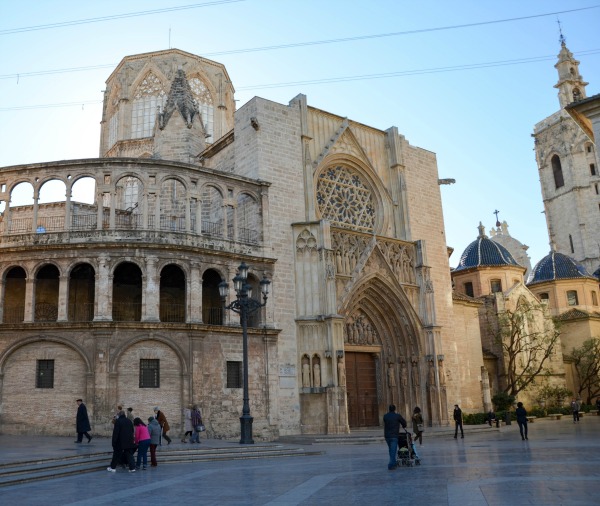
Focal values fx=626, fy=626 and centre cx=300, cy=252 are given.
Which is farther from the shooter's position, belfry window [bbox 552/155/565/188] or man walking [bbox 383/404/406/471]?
belfry window [bbox 552/155/565/188]

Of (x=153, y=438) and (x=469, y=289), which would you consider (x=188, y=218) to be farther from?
(x=469, y=289)

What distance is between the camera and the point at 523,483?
1013cm

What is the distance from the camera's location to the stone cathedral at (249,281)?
22.3 meters

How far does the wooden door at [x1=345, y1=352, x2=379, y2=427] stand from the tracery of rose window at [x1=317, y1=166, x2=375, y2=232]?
21.5ft

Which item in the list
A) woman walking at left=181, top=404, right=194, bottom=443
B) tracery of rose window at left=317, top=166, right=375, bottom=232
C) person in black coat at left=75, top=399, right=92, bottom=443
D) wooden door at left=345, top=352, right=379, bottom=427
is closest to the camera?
person in black coat at left=75, top=399, right=92, bottom=443

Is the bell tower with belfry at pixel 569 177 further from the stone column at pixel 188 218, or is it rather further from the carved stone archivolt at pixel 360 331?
the stone column at pixel 188 218

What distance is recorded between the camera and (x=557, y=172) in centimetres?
6931

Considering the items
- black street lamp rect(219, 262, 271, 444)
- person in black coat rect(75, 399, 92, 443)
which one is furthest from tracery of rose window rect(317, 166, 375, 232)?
person in black coat rect(75, 399, 92, 443)

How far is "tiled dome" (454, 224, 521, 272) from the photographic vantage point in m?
48.2

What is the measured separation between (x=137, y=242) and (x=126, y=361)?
171 inches

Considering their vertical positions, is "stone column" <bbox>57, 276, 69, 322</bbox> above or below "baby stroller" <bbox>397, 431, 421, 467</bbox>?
above

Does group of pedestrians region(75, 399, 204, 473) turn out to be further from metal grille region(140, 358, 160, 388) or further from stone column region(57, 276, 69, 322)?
stone column region(57, 276, 69, 322)

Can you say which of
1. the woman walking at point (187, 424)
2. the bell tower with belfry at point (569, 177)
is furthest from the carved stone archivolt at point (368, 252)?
the bell tower with belfry at point (569, 177)

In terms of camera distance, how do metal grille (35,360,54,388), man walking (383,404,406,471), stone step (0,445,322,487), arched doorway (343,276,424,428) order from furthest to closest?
arched doorway (343,276,424,428), metal grille (35,360,54,388), man walking (383,404,406,471), stone step (0,445,322,487)
